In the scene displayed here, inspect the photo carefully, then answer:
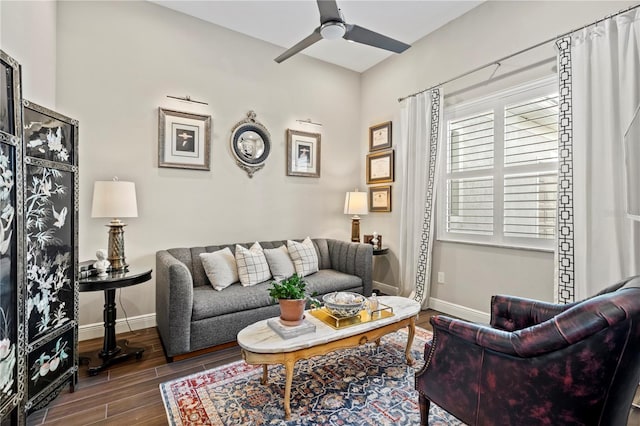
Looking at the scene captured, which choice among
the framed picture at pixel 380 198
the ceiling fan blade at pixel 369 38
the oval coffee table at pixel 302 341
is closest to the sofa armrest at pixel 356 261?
the framed picture at pixel 380 198

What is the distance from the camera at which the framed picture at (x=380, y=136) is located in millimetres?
4281

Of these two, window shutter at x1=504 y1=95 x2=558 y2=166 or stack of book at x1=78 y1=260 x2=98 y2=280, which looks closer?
stack of book at x1=78 y1=260 x2=98 y2=280

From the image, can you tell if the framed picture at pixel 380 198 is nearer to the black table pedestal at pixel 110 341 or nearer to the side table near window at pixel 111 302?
the side table near window at pixel 111 302

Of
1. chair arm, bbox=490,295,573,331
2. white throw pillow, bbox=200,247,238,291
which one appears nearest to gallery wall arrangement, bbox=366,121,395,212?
white throw pillow, bbox=200,247,238,291

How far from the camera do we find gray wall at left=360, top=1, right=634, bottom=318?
2723mm

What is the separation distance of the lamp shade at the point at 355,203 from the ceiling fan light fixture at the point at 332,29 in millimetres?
2195

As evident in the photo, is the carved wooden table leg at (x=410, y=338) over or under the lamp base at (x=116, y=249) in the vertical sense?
under

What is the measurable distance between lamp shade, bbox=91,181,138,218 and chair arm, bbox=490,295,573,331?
2.72 metres

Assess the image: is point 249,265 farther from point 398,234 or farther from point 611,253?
point 611,253

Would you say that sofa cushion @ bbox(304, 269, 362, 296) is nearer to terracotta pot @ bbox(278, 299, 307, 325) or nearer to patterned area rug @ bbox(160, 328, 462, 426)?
patterned area rug @ bbox(160, 328, 462, 426)

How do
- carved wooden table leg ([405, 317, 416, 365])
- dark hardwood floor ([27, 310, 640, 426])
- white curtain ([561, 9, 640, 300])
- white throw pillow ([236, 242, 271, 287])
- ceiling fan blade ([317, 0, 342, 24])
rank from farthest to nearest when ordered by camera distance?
white throw pillow ([236, 242, 271, 287])
carved wooden table leg ([405, 317, 416, 365])
white curtain ([561, 9, 640, 300])
ceiling fan blade ([317, 0, 342, 24])
dark hardwood floor ([27, 310, 640, 426])

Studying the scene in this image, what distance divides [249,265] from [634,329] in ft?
8.75

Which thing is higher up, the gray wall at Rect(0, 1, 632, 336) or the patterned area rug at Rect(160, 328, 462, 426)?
the gray wall at Rect(0, 1, 632, 336)

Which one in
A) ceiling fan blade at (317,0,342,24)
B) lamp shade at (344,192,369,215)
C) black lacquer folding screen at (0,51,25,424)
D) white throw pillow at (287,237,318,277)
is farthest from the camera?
lamp shade at (344,192,369,215)
